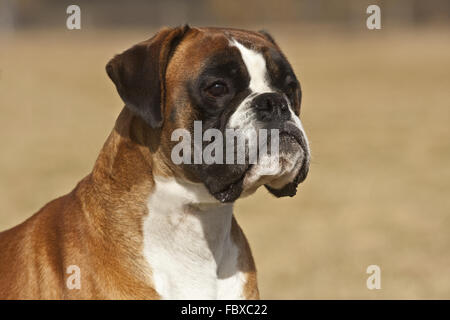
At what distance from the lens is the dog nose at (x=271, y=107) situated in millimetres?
3520

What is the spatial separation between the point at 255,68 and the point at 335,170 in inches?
346

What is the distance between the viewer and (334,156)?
527 inches

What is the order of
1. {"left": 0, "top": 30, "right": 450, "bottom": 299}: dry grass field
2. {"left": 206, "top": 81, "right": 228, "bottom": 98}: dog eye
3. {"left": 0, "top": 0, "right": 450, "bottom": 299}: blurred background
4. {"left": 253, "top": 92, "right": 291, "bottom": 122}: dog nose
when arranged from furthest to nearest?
{"left": 0, "top": 0, "right": 450, "bottom": 299}: blurred background, {"left": 0, "top": 30, "right": 450, "bottom": 299}: dry grass field, {"left": 206, "top": 81, "right": 228, "bottom": 98}: dog eye, {"left": 253, "top": 92, "right": 291, "bottom": 122}: dog nose

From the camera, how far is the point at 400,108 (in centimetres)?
1845

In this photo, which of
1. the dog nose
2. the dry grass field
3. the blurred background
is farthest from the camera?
the blurred background

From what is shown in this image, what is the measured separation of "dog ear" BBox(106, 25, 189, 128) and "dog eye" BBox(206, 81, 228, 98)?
0.76 feet

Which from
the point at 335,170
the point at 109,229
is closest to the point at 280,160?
the point at 109,229

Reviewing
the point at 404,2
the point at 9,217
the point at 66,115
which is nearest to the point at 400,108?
the point at 66,115

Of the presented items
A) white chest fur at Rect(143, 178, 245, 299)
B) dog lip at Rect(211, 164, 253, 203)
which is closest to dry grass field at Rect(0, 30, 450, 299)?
white chest fur at Rect(143, 178, 245, 299)

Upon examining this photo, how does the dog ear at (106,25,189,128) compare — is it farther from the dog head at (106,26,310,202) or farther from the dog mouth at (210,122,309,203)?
the dog mouth at (210,122,309,203)

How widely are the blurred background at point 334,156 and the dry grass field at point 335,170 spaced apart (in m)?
0.03

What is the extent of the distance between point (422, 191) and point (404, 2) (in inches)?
1477

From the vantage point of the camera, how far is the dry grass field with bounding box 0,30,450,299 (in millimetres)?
7746

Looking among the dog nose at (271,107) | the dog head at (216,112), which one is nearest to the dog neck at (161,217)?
the dog head at (216,112)
